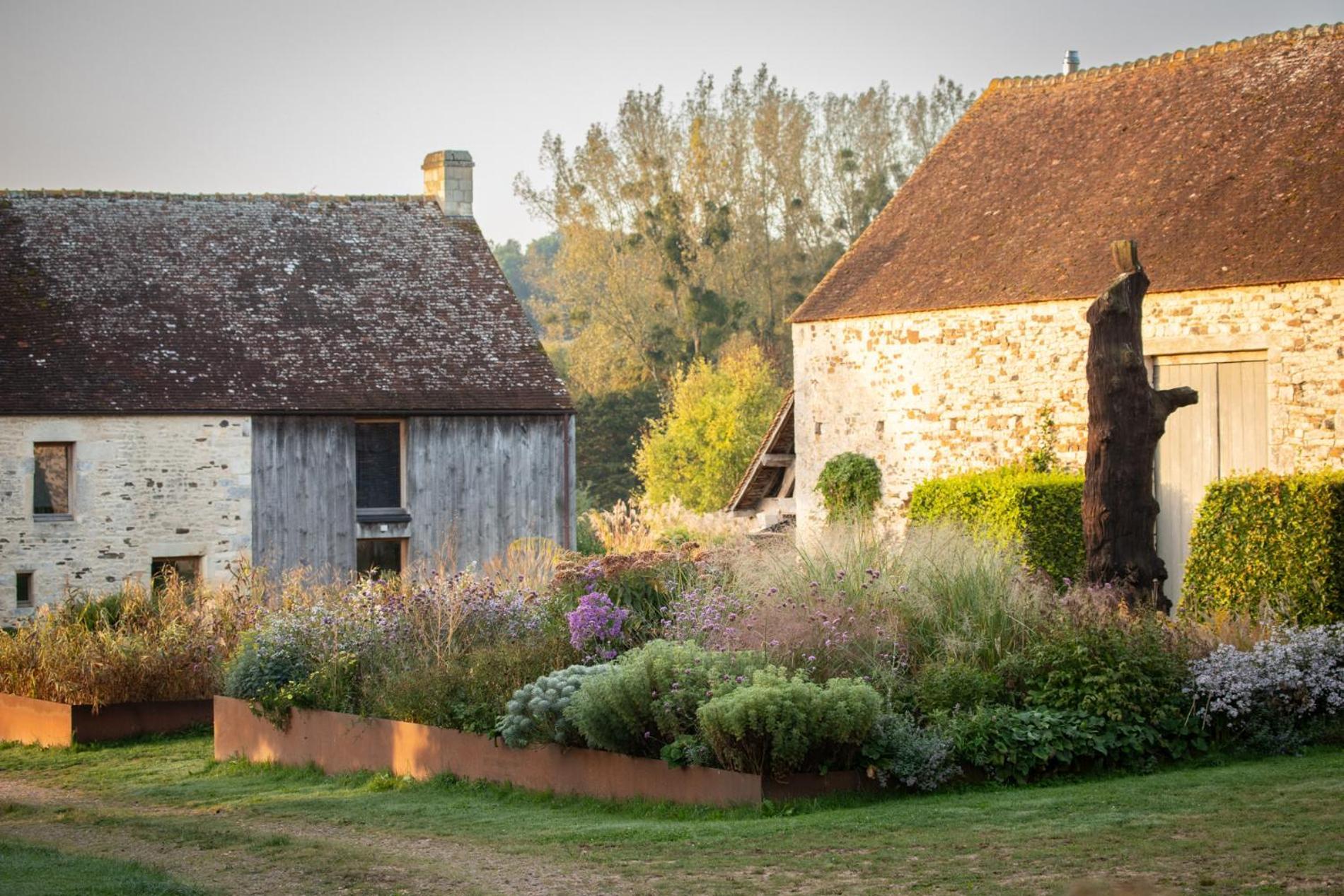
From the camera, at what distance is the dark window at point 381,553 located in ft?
76.5

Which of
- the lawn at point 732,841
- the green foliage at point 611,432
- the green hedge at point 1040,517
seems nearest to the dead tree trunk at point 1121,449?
the lawn at point 732,841

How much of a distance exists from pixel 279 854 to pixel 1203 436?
1112 centimetres

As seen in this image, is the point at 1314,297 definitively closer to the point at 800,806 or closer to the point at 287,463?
the point at 800,806

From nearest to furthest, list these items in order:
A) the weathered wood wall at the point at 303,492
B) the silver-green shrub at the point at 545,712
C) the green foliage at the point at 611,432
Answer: the silver-green shrub at the point at 545,712 → the weathered wood wall at the point at 303,492 → the green foliage at the point at 611,432

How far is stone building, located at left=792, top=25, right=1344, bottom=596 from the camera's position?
51.3ft

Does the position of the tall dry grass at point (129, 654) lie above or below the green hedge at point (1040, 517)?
below

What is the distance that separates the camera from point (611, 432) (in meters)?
42.9

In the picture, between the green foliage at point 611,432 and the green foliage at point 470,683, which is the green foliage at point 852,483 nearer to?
the green foliage at point 470,683

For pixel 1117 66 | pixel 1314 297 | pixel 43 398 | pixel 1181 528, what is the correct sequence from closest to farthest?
1. pixel 1314 297
2. pixel 1181 528
3. pixel 1117 66
4. pixel 43 398

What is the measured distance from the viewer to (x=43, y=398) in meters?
21.2

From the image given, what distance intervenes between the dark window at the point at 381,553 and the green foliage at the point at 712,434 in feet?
46.1

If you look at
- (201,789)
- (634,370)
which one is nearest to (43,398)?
(201,789)

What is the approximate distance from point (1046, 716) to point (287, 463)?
50.3 ft

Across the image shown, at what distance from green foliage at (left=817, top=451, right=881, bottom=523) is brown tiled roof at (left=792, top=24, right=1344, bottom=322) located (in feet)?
6.01
